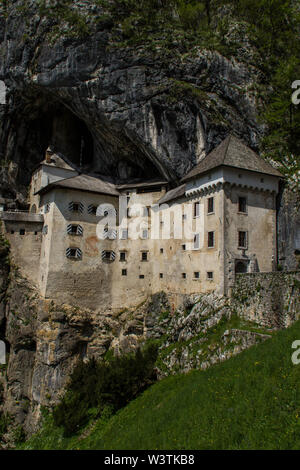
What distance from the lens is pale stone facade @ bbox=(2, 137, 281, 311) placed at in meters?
28.0

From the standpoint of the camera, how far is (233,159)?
2848 cm

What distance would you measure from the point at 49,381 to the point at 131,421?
17.4 m

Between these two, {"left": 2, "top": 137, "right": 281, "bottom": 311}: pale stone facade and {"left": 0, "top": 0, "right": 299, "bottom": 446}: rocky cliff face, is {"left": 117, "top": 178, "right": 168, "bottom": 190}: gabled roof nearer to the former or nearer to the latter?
{"left": 2, "top": 137, "right": 281, "bottom": 311}: pale stone facade

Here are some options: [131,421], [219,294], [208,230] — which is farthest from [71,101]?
[131,421]

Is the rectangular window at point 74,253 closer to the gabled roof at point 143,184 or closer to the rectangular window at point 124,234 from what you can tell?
the rectangular window at point 124,234

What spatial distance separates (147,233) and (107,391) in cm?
1746

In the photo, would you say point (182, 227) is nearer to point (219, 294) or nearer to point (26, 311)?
point (219, 294)

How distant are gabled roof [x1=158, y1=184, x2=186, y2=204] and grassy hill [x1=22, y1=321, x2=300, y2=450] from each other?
59.3 feet

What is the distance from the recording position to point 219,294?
87.2 ft

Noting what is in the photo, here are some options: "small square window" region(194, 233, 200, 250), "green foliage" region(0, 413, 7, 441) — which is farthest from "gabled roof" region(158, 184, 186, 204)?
"green foliage" region(0, 413, 7, 441)

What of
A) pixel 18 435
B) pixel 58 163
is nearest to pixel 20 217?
pixel 58 163

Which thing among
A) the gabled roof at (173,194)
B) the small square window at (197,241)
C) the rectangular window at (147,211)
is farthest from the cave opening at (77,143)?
the small square window at (197,241)

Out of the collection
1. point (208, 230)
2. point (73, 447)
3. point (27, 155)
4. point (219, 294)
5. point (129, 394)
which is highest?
point (27, 155)

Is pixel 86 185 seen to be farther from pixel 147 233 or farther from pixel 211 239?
pixel 211 239
